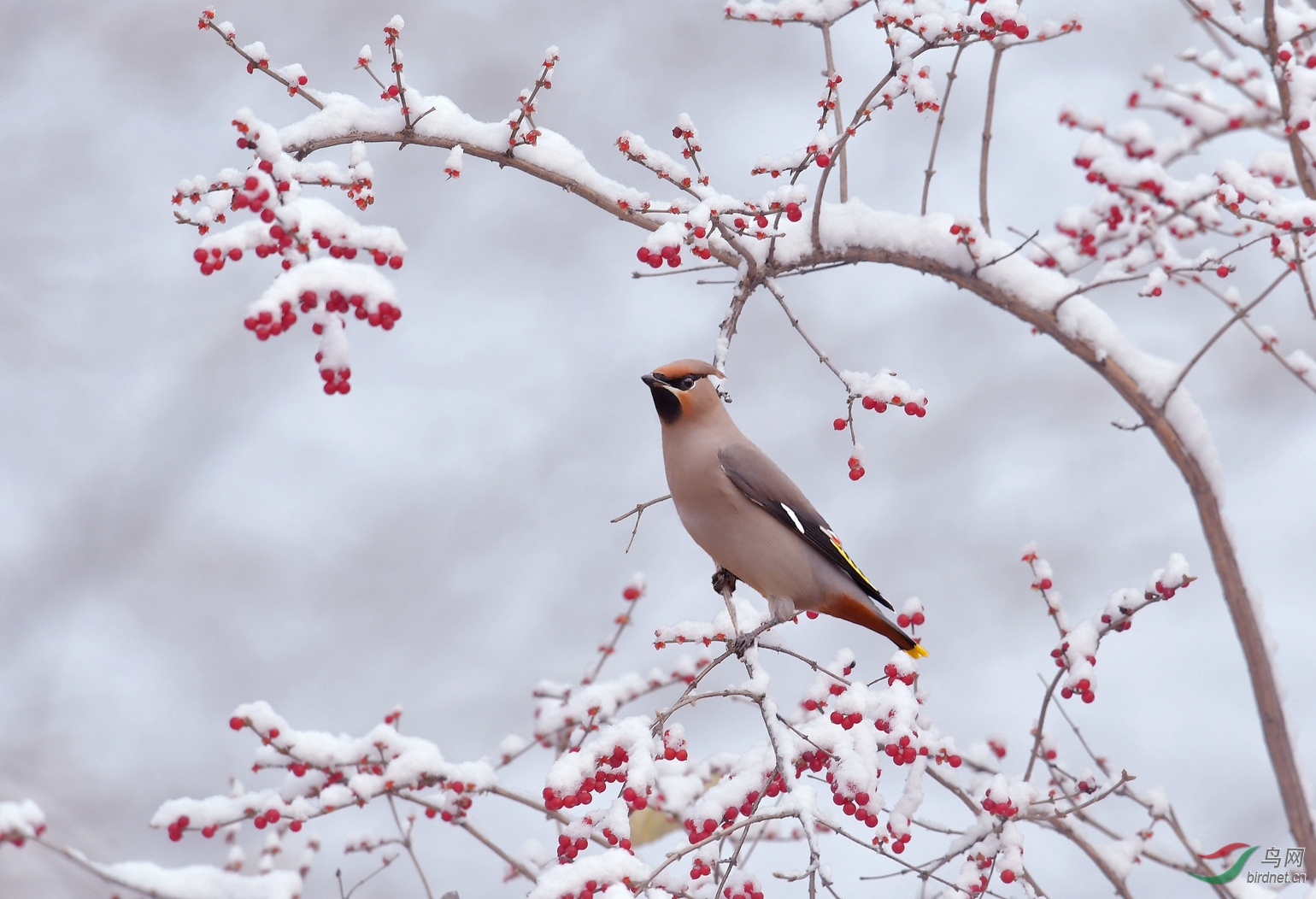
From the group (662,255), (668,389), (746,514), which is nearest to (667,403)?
(668,389)

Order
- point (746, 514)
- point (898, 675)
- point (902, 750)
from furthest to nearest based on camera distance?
point (746, 514) < point (898, 675) < point (902, 750)

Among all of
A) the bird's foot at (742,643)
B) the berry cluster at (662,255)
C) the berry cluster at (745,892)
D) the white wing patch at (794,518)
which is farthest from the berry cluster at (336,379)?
the white wing patch at (794,518)

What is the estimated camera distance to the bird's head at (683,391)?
2.15m


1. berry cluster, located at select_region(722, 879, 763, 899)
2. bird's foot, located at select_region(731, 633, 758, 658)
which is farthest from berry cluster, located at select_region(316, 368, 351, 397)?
berry cluster, located at select_region(722, 879, 763, 899)

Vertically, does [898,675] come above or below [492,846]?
above

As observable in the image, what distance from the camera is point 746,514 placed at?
7.05ft

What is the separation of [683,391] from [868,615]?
566 millimetres

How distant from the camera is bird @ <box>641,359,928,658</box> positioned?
7.06 feet

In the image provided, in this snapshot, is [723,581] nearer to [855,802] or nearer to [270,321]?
[855,802]

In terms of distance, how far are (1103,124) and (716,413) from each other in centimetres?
145

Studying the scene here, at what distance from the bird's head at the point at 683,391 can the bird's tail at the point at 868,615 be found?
0.44m

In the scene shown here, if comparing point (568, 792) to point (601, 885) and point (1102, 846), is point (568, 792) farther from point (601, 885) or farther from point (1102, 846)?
point (1102, 846)

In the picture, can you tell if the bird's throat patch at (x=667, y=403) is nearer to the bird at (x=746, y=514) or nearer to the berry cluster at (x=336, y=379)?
the bird at (x=746, y=514)

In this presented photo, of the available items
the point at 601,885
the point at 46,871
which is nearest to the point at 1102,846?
the point at 601,885
